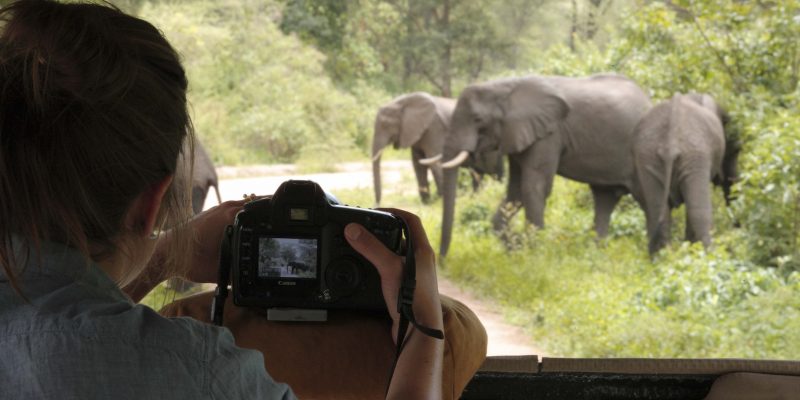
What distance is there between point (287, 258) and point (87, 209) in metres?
0.20

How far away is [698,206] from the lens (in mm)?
3822

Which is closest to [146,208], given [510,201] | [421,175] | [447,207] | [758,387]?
[758,387]

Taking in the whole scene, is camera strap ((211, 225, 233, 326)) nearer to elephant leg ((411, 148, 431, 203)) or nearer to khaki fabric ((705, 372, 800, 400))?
khaki fabric ((705, 372, 800, 400))

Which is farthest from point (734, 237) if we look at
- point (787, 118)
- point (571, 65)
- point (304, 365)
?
point (304, 365)

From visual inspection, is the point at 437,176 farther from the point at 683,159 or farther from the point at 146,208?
the point at 146,208

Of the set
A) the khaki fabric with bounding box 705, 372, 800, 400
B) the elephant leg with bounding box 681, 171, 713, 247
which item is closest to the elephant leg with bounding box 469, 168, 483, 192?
the elephant leg with bounding box 681, 171, 713, 247

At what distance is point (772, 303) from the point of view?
2723 millimetres

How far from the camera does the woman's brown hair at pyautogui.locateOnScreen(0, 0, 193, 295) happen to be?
1.37ft

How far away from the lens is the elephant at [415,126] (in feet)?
17.7

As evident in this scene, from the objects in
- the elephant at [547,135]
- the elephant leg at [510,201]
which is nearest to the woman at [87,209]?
the elephant at [547,135]

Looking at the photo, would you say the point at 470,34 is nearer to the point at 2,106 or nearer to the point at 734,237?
the point at 734,237

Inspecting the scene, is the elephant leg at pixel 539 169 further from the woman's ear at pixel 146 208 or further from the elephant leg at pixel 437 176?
the woman's ear at pixel 146 208

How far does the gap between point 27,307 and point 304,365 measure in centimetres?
26

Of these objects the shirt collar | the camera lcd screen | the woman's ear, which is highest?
the woman's ear
